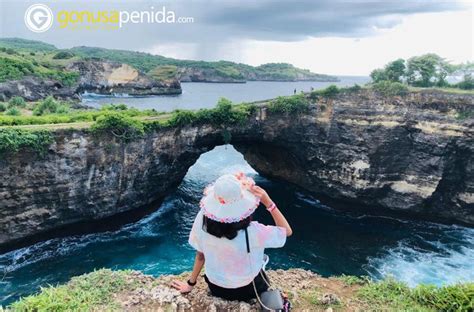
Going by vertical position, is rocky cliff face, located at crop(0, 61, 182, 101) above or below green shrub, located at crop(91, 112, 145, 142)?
above

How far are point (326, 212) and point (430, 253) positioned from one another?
26.2 feet

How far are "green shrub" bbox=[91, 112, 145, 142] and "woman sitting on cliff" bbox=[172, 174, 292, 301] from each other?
60.2 feet

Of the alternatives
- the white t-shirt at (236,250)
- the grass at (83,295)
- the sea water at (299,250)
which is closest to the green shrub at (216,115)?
the sea water at (299,250)

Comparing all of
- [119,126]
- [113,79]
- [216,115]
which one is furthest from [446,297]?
[113,79]

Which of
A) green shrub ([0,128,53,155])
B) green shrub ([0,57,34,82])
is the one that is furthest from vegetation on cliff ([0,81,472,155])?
green shrub ([0,57,34,82])

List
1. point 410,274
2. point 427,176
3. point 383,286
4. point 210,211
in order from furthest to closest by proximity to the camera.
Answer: point 427,176 → point 410,274 → point 383,286 → point 210,211

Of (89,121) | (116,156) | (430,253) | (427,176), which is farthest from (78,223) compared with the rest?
(427,176)

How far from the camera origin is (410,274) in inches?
816

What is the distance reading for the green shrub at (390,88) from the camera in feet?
92.1

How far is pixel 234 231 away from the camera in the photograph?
4887 millimetres

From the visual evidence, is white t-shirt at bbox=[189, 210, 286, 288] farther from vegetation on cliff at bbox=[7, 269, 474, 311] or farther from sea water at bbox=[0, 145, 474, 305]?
sea water at bbox=[0, 145, 474, 305]

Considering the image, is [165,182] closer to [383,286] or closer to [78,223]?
[78,223]

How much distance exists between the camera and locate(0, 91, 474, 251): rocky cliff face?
68.2 ft

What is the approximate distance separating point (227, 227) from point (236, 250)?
0.37 meters
